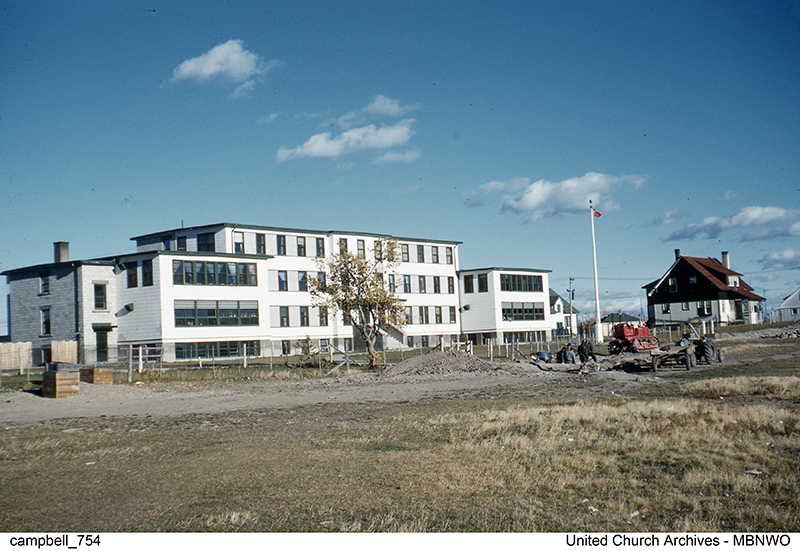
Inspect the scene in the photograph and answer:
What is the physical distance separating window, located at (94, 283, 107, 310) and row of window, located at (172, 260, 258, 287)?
5302mm

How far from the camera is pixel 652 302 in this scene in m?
97.7

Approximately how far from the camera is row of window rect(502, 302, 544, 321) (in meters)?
75.9

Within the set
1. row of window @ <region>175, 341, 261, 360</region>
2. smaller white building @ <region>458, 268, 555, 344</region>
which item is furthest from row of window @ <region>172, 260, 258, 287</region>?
smaller white building @ <region>458, 268, 555, 344</region>

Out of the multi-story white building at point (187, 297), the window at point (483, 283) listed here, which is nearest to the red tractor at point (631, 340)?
the multi-story white building at point (187, 297)

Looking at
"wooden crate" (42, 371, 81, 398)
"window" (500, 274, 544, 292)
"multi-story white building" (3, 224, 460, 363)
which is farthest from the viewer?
"window" (500, 274, 544, 292)

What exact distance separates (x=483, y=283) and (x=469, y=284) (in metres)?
1.74

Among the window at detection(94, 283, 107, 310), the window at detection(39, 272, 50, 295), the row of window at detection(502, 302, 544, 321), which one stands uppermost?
the window at detection(39, 272, 50, 295)

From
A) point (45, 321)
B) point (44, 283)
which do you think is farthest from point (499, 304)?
point (44, 283)

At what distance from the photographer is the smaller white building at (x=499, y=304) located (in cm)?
7462

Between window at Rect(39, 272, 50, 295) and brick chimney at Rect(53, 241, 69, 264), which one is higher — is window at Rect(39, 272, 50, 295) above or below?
below

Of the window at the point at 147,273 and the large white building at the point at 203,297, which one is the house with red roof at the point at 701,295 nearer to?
the large white building at the point at 203,297

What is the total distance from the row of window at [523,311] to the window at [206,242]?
3233cm

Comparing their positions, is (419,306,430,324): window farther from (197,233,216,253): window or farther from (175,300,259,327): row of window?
(197,233,216,253): window

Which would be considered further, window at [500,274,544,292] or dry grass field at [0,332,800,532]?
window at [500,274,544,292]
